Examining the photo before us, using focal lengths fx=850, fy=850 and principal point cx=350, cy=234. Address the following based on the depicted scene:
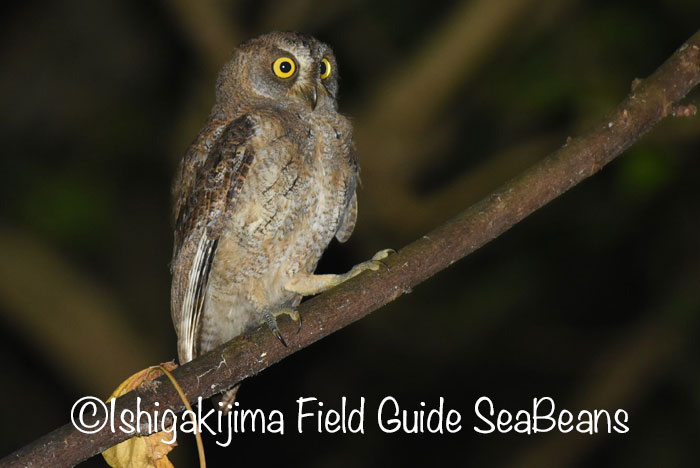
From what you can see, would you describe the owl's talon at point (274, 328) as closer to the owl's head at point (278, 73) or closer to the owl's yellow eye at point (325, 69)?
the owl's head at point (278, 73)

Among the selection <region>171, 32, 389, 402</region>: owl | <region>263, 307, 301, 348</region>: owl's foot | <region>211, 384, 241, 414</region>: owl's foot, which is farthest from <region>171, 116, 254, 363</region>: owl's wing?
<region>263, 307, 301, 348</region>: owl's foot

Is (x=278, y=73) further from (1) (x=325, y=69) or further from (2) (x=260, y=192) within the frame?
(2) (x=260, y=192)

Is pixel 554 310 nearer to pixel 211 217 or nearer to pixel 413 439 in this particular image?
pixel 413 439

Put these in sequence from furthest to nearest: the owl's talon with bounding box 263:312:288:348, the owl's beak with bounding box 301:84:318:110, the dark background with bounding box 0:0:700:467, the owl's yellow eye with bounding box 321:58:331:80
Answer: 1. the dark background with bounding box 0:0:700:467
2. the owl's yellow eye with bounding box 321:58:331:80
3. the owl's beak with bounding box 301:84:318:110
4. the owl's talon with bounding box 263:312:288:348

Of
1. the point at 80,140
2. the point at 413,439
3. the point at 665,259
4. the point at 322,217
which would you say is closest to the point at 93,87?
the point at 80,140

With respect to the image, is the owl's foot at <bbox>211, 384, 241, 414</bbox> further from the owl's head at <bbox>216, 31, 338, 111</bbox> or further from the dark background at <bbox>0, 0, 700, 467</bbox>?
the owl's head at <bbox>216, 31, 338, 111</bbox>

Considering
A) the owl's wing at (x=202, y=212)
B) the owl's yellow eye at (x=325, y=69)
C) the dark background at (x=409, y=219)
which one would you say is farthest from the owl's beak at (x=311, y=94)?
the dark background at (x=409, y=219)

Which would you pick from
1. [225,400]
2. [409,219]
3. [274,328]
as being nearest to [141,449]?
[274,328]

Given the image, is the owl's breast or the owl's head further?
the owl's head

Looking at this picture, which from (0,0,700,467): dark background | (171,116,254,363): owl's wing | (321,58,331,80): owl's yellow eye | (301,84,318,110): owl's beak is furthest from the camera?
(0,0,700,467): dark background
